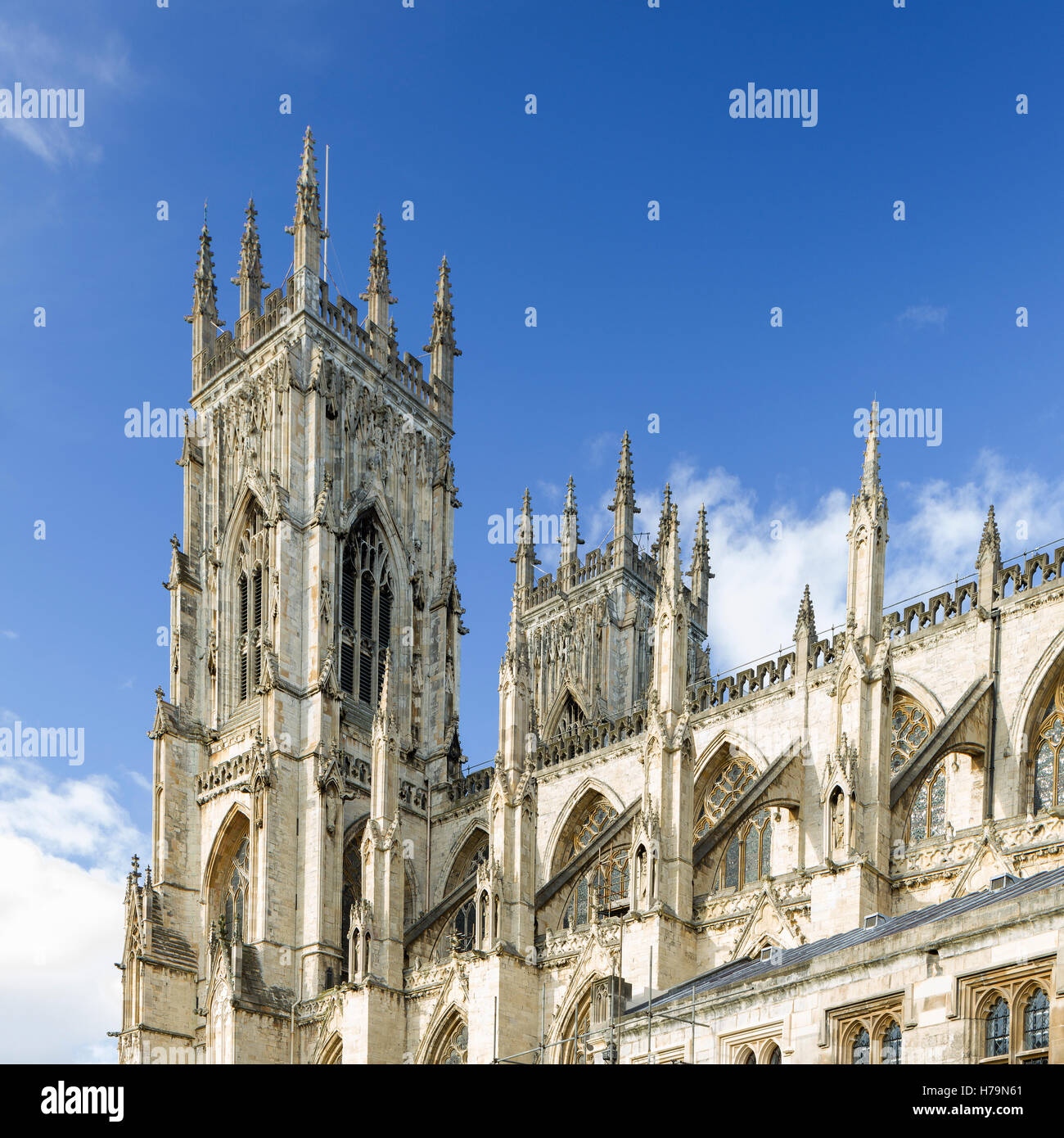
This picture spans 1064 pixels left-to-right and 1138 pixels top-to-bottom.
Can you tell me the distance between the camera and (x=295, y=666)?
44438 mm

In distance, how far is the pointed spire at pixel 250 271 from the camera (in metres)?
50.2

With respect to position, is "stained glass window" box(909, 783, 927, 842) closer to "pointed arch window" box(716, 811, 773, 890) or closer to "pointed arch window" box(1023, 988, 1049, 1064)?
"pointed arch window" box(716, 811, 773, 890)

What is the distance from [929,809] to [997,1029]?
60.9 ft

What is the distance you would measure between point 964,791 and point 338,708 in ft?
58.6

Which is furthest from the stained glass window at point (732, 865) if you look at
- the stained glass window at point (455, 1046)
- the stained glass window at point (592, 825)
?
the stained glass window at point (455, 1046)

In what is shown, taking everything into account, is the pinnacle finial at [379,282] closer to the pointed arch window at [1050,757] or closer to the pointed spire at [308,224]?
the pointed spire at [308,224]

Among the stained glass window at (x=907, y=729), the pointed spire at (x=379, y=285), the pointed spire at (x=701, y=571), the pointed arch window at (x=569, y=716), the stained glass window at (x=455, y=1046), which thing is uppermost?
the pointed spire at (x=379, y=285)

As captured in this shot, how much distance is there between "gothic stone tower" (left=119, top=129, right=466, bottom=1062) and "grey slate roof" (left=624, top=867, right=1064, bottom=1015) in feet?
46.1

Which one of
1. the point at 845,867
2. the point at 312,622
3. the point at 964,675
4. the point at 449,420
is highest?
the point at 449,420

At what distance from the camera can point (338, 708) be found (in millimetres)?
44250

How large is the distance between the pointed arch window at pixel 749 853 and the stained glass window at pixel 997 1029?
66.6ft

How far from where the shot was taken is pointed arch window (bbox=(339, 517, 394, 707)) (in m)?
46.4
